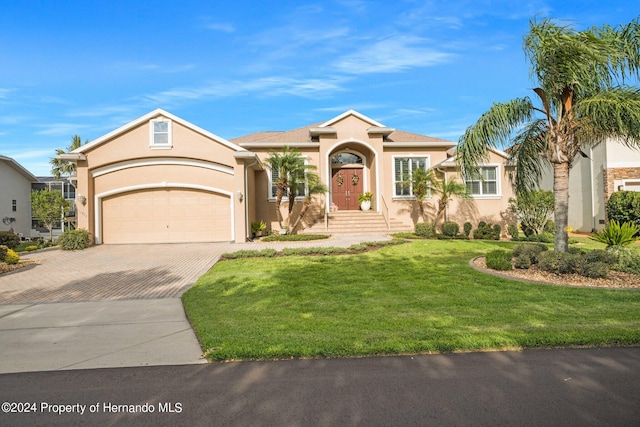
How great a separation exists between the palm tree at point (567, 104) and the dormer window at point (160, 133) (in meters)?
12.8

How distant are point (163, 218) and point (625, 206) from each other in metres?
21.7

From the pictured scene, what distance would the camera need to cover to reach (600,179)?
20.2m

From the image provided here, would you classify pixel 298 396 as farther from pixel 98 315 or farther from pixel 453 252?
pixel 453 252

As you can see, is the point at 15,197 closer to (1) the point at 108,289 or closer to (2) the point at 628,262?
(1) the point at 108,289

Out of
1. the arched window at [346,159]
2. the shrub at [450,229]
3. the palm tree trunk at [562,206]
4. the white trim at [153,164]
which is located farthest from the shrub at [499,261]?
the arched window at [346,159]

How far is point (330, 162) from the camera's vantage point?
21375mm

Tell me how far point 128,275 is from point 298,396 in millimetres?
8500

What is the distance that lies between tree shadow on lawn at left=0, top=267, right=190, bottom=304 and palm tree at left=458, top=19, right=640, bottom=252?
8148mm

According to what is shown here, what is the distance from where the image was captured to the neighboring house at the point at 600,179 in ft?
63.9

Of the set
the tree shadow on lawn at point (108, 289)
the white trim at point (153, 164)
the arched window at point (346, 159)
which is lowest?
the tree shadow on lawn at point (108, 289)

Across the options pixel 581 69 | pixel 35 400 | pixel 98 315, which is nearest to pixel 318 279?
pixel 98 315

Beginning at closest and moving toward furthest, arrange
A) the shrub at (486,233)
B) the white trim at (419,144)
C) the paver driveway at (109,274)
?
the paver driveway at (109,274) < the shrub at (486,233) < the white trim at (419,144)

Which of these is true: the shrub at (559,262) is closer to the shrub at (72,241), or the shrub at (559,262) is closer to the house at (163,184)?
the house at (163,184)

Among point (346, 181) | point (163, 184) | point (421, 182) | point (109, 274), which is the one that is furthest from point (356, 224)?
point (109, 274)
